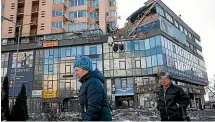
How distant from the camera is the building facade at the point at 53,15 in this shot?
1788 inches

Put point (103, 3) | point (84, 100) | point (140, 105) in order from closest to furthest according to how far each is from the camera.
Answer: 1. point (84, 100)
2. point (140, 105)
3. point (103, 3)

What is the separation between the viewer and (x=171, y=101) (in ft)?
16.0

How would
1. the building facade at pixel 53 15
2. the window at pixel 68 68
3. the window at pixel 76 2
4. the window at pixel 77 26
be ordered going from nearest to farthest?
the window at pixel 68 68 → the building facade at pixel 53 15 → the window at pixel 77 26 → the window at pixel 76 2

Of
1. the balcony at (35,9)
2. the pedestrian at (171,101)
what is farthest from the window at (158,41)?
the pedestrian at (171,101)

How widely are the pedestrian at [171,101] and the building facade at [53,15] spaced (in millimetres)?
40700

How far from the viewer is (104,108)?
3424mm

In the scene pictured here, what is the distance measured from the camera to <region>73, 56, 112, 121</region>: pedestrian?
3.24 meters

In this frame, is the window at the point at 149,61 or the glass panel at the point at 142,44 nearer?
the window at the point at 149,61

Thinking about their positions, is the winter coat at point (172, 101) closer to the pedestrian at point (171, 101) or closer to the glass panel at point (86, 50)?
the pedestrian at point (171, 101)

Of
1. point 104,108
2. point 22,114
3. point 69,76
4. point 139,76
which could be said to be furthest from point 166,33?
point 104,108

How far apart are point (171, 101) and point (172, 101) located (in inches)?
0.7

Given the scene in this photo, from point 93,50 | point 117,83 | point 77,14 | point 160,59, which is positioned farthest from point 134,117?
point 77,14

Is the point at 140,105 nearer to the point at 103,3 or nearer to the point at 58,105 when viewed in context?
the point at 58,105

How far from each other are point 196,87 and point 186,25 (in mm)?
12165
